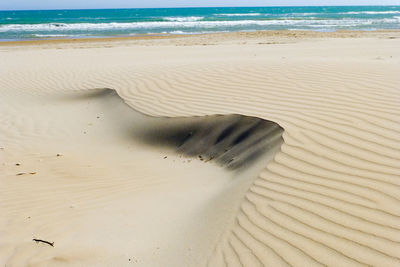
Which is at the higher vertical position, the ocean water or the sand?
the sand

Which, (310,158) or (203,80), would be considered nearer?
(310,158)

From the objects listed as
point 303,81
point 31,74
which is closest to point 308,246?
point 303,81

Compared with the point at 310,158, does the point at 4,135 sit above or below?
below

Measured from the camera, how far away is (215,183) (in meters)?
3.77

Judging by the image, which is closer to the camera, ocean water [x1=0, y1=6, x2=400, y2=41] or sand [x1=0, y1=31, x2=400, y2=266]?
sand [x1=0, y1=31, x2=400, y2=266]

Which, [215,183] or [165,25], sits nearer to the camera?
[215,183]

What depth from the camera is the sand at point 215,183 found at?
2.56m

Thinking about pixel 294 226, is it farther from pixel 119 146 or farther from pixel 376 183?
pixel 119 146

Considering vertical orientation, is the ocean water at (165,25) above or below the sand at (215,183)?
below

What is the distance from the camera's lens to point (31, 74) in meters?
9.98

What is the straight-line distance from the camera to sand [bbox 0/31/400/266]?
2.56 m

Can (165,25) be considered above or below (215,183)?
below

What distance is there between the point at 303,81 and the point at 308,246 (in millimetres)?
3915

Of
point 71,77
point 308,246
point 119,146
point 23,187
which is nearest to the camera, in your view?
point 308,246
